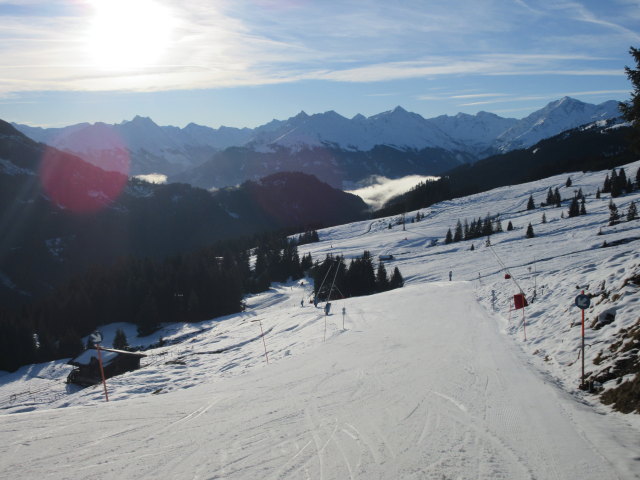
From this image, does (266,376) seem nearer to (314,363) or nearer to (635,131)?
(314,363)

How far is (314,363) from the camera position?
17.2 metres

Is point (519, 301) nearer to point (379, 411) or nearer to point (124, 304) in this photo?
point (379, 411)

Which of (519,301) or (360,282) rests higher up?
(519,301)

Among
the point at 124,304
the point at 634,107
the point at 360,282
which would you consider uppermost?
the point at 634,107

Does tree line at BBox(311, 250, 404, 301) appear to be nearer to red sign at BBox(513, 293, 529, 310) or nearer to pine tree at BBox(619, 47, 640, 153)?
red sign at BBox(513, 293, 529, 310)

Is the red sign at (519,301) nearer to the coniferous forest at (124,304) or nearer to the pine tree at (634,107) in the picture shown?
the pine tree at (634,107)

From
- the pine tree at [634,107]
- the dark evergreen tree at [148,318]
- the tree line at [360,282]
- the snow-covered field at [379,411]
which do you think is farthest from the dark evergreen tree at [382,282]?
the pine tree at [634,107]

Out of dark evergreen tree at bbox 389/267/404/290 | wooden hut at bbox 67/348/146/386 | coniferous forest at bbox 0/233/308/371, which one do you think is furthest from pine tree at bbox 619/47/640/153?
coniferous forest at bbox 0/233/308/371

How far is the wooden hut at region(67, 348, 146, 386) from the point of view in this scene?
37781mm

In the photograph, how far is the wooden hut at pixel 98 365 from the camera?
3778cm

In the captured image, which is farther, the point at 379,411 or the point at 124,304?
the point at 124,304

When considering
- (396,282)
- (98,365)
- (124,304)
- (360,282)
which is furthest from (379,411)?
(124,304)

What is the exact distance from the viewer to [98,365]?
39.3 m

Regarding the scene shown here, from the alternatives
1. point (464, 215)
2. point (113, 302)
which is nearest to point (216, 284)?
point (113, 302)
